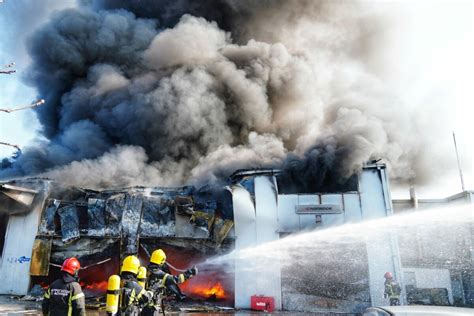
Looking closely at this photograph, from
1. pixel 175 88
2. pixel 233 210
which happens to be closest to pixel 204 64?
pixel 175 88

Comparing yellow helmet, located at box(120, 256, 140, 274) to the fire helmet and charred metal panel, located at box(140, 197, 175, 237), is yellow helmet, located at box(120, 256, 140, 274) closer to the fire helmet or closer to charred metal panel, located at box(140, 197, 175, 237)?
the fire helmet

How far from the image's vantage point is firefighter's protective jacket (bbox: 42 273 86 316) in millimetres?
4426

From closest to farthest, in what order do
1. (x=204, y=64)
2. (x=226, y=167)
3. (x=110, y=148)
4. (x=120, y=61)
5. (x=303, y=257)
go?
(x=303, y=257) < (x=226, y=167) < (x=110, y=148) < (x=204, y=64) < (x=120, y=61)

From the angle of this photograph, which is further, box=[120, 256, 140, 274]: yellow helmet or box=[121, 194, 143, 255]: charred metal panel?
box=[121, 194, 143, 255]: charred metal panel

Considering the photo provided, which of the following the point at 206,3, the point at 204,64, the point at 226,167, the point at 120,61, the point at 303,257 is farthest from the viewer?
the point at 206,3

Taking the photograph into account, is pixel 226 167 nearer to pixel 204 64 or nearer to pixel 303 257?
pixel 303 257

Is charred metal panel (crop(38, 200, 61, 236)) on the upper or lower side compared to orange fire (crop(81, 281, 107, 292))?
upper

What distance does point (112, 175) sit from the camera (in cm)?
1919

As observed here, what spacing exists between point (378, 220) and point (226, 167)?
794 cm

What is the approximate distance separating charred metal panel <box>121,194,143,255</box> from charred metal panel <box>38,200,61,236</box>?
288 cm

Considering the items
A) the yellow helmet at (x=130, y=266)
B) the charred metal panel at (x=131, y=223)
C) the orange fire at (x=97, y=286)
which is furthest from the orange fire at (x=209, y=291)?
the yellow helmet at (x=130, y=266)

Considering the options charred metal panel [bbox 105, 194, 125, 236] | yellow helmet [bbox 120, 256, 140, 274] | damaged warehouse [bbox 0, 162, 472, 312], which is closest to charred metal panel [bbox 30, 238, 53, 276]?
damaged warehouse [bbox 0, 162, 472, 312]

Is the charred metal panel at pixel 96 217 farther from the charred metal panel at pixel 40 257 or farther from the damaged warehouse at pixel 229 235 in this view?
the charred metal panel at pixel 40 257

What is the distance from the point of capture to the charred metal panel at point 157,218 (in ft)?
45.0
